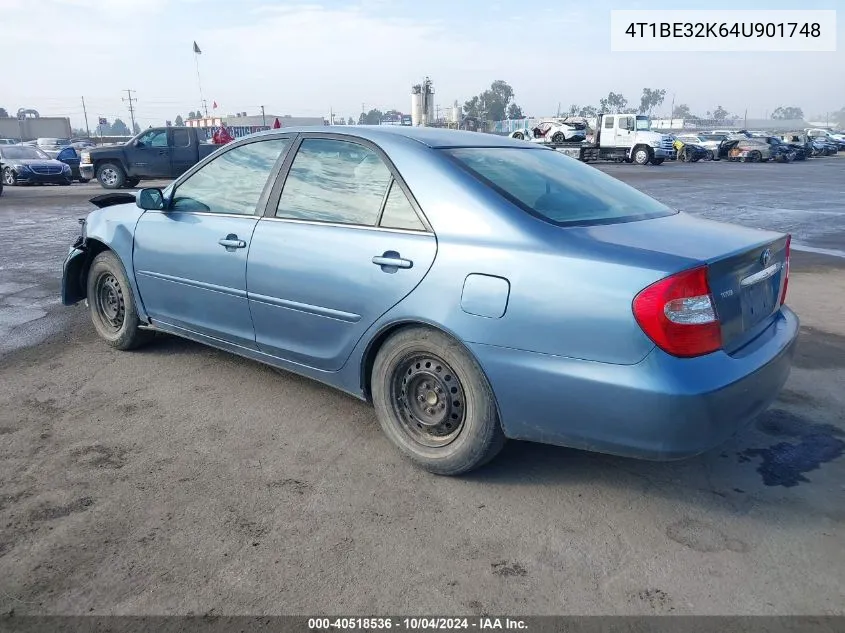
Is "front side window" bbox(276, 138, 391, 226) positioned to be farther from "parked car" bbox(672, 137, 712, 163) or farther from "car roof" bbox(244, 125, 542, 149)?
"parked car" bbox(672, 137, 712, 163)

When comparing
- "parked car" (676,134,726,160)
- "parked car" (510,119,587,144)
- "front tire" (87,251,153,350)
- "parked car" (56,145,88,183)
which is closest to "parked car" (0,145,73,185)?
"parked car" (56,145,88,183)

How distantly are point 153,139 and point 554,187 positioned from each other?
714 inches

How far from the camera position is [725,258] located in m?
2.71

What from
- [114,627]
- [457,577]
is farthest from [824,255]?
[114,627]

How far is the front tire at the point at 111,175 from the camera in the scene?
19.2 m

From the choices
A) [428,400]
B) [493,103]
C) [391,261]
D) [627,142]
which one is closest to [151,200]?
[391,261]

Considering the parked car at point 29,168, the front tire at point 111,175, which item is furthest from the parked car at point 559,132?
the parked car at point 29,168

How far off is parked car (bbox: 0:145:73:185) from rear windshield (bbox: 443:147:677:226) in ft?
70.7

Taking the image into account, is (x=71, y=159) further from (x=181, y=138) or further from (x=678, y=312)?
(x=678, y=312)

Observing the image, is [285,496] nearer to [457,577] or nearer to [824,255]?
[457,577]

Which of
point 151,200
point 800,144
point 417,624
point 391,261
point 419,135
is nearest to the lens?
point 417,624

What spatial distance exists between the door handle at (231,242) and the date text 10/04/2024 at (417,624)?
2221 millimetres

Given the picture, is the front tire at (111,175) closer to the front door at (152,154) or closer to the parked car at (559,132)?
the front door at (152,154)

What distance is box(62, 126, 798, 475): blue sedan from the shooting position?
101 inches
